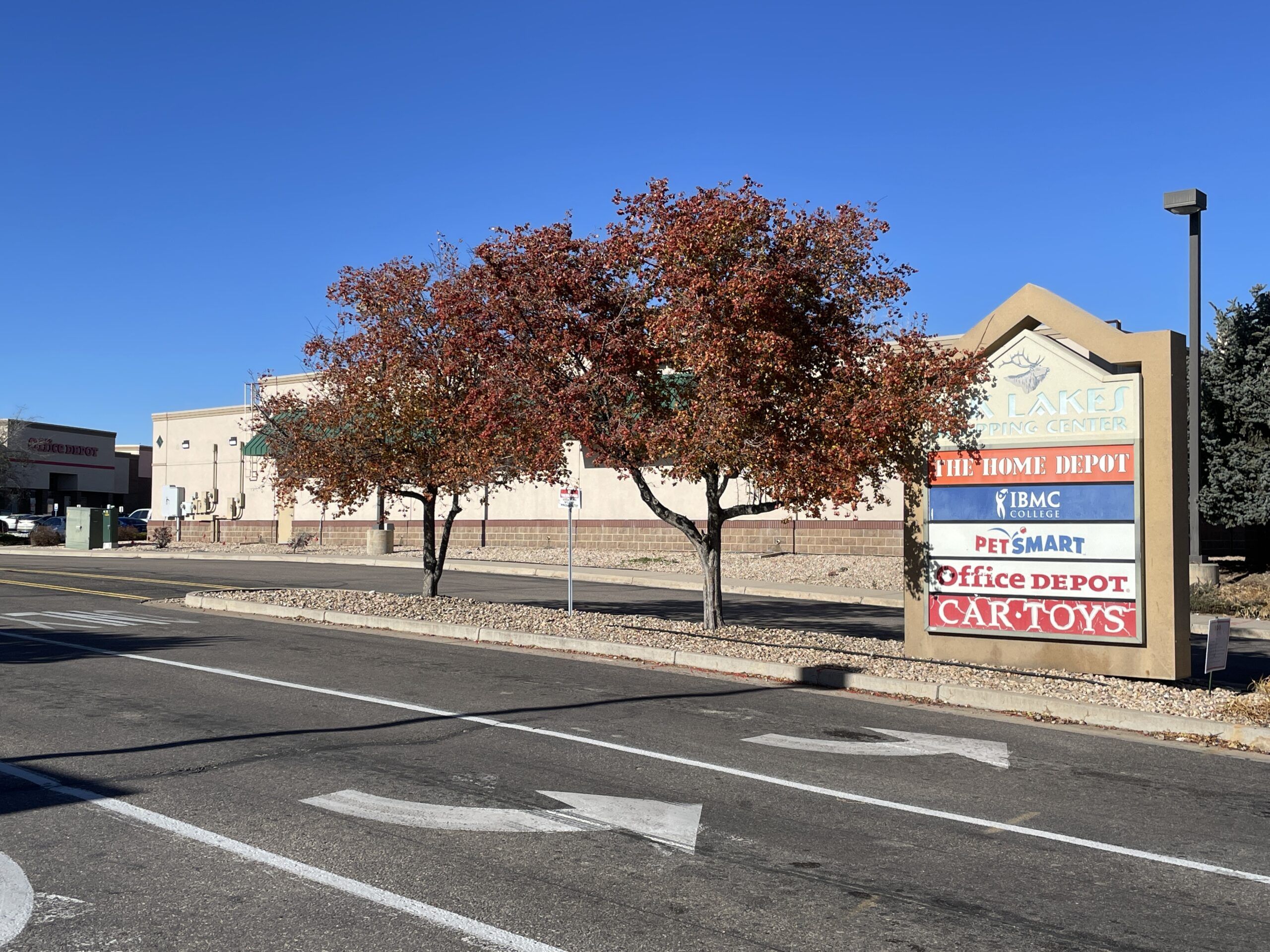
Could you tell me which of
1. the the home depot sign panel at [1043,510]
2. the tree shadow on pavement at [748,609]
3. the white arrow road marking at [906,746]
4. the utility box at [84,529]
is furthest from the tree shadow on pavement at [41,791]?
the utility box at [84,529]

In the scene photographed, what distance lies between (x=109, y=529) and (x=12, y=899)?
138 feet

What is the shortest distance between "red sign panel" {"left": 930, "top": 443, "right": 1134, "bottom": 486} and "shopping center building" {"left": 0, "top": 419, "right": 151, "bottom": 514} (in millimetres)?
67106

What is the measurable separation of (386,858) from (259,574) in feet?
78.8

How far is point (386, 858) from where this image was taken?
5.84 metres

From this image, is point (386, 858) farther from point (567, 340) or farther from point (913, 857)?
point (567, 340)

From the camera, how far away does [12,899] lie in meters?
5.23

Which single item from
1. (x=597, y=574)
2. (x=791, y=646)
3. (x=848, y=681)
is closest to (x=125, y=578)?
(x=597, y=574)

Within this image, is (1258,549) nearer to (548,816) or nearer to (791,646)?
(791,646)

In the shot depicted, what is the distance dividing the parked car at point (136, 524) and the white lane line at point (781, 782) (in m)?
47.2

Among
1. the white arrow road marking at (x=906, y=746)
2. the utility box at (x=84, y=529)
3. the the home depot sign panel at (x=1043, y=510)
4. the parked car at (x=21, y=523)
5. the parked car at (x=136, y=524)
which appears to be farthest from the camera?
the parked car at (x=136, y=524)

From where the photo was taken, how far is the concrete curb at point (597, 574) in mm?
24500

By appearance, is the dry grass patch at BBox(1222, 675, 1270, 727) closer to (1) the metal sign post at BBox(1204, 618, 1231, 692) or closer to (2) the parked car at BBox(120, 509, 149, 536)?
(1) the metal sign post at BBox(1204, 618, 1231, 692)

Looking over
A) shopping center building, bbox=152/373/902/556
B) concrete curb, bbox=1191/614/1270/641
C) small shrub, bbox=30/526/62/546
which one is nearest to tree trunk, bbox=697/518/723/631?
shopping center building, bbox=152/373/902/556

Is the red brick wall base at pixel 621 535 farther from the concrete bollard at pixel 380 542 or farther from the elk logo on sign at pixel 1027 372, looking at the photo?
the elk logo on sign at pixel 1027 372
